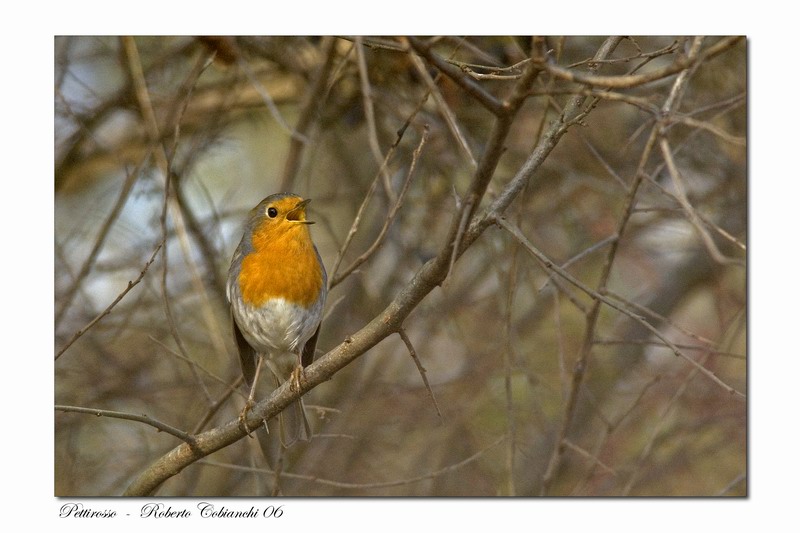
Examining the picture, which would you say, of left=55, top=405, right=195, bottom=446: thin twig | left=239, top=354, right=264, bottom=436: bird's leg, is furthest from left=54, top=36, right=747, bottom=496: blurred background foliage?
left=55, top=405, right=195, bottom=446: thin twig

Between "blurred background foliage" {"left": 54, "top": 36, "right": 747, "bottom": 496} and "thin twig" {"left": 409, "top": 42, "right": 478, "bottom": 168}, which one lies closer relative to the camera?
"thin twig" {"left": 409, "top": 42, "right": 478, "bottom": 168}

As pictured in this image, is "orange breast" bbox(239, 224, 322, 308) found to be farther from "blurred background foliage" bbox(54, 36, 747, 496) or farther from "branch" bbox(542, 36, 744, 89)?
"branch" bbox(542, 36, 744, 89)

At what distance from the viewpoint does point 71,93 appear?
2.75 meters

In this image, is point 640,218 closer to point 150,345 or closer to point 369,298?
point 369,298

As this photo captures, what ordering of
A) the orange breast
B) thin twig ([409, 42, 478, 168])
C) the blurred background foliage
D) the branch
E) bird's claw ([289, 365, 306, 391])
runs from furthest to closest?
the blurred background foliage
the orange breast
bird's claw ([289, 365, 306, 391])
thin twig ([409, 42, 478, 168])
the branch

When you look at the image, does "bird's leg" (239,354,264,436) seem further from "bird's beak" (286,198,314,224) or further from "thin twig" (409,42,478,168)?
"thin twig" (409,42,478,168)

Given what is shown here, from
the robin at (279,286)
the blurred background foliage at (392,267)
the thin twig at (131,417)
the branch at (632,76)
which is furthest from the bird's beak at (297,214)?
the branch at (632,76)

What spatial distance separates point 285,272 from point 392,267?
35.9 inches

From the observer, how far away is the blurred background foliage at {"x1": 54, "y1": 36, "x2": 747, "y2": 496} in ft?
8.89

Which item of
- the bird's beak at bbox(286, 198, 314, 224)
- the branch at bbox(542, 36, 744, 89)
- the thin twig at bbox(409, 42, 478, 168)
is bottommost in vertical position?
the branch at bbox(542, 36, 744, 89)

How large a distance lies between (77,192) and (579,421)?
2120 mm

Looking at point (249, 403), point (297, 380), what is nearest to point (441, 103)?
point (297, 380)

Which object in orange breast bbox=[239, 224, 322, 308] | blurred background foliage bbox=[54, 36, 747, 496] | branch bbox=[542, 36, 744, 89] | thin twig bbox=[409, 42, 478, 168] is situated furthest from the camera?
blurred background foliage bbox=[54, 36, 747, 496]

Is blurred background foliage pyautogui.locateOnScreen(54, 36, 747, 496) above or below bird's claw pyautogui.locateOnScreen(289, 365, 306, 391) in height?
above
